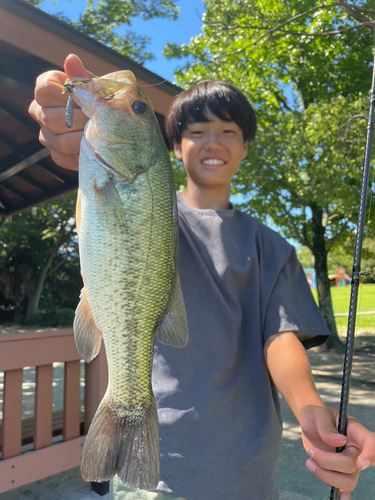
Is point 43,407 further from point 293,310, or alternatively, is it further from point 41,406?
point 293,310

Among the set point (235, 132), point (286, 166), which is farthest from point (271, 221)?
point (235, 132)

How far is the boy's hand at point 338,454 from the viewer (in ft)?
3.61

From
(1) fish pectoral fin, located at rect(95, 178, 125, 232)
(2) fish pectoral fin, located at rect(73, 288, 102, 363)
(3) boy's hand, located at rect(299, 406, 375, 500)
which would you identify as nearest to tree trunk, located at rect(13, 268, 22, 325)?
(2) fish pectoral fin, located at rect(73, 288, 102, 363)

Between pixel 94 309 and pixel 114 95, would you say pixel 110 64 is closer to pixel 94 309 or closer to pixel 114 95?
pixel 114 95

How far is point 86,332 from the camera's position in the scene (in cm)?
132

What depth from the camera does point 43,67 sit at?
11.9ft

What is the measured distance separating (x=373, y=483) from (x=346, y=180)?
760 cm

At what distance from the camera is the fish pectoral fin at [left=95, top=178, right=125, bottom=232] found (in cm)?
126

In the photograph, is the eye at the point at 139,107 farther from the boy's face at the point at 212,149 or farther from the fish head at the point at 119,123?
the boy's face at the point at 212,149

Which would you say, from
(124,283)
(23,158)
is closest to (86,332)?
(124,283)

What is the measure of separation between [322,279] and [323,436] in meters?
11.8

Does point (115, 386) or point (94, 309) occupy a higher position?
point (94, 309)

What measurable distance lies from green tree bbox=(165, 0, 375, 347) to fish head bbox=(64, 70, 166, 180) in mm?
8089

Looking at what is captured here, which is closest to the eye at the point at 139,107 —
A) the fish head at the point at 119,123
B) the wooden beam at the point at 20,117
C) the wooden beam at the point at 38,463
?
the fish head at the point at 119,123
